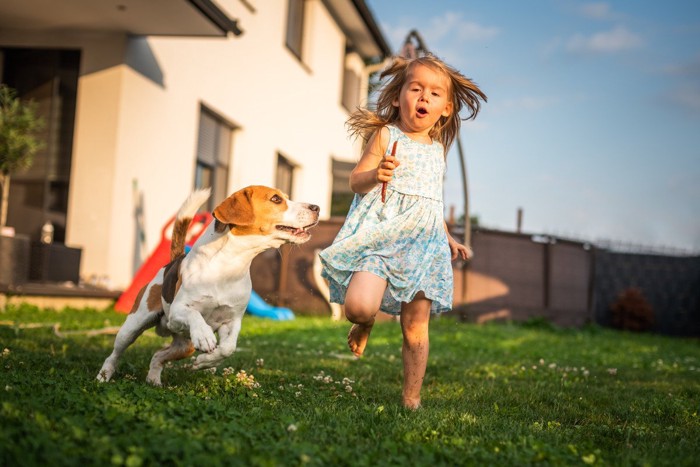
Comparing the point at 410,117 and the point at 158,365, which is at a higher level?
the point at 410,117

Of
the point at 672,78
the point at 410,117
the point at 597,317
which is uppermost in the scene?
the point at 672,78

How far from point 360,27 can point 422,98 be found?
17.5 metres

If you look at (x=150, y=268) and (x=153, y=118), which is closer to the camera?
(x=150, y=268)

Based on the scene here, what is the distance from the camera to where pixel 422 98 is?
14.4ft

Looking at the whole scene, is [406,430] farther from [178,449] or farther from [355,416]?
[178,449]

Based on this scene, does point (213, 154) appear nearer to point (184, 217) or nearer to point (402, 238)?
point (184, 217)

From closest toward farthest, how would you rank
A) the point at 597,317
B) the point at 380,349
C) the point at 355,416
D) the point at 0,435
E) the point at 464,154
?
the point at 0,435, the point at 355,416, the point at 380,349, the point at 464,154, the point at 597,317

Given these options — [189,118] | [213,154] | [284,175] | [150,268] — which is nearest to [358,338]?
[150,268]

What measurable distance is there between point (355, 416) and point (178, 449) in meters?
1.29

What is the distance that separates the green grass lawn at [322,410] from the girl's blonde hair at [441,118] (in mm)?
1638

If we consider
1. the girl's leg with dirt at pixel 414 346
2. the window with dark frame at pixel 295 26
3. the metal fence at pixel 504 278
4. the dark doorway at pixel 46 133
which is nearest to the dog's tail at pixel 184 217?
the girl's leg with dirt at pixel 414 346

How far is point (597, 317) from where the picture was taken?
65.7 feet

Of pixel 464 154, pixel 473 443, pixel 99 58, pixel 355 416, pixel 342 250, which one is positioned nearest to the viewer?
pixel 473 443

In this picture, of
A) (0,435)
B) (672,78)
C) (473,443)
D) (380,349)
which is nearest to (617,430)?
(473,443)
